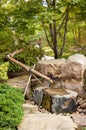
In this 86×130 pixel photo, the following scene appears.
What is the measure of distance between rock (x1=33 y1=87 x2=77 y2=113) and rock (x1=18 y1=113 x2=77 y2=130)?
1648mm

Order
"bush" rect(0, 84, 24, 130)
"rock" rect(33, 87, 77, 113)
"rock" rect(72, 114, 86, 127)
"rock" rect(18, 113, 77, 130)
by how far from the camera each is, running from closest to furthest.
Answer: "bush" rect(0, 84, 24, 130)
"rock" rect(18, 113, 77, 130)
"rock" rect(72, 114, 86, 127)
"rock" rect(33, 87, 77, 113)

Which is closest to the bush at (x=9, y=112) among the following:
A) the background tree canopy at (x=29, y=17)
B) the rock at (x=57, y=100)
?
the rock at (x=57, y=100)

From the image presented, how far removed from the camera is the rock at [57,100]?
773 centimetres

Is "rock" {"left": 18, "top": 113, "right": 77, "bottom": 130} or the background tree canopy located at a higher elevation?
the background tree canopy

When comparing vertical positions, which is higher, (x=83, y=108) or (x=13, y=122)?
(x=13, y=122)

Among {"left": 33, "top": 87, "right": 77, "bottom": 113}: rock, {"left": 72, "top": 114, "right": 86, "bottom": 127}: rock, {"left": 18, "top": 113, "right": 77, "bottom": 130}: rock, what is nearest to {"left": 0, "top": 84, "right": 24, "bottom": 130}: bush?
{"left": 18, "top": 113, "right": 77, "bottom": 130}: rock

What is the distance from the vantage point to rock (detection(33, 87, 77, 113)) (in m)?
7.73

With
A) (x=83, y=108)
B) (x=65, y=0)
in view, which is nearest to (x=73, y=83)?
(x=83, y=108)

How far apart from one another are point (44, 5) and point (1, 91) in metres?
4.78

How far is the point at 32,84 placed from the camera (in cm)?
922

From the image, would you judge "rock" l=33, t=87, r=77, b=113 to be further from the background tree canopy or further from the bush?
the background tree canopy

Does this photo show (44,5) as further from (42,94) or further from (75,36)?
(75,36)

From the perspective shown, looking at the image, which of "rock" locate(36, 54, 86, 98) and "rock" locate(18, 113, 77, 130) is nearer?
"rock" locate(18, 113, 77, 130)

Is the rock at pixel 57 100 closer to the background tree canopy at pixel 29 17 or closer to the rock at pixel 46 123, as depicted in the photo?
the rock at pixel 46 123
